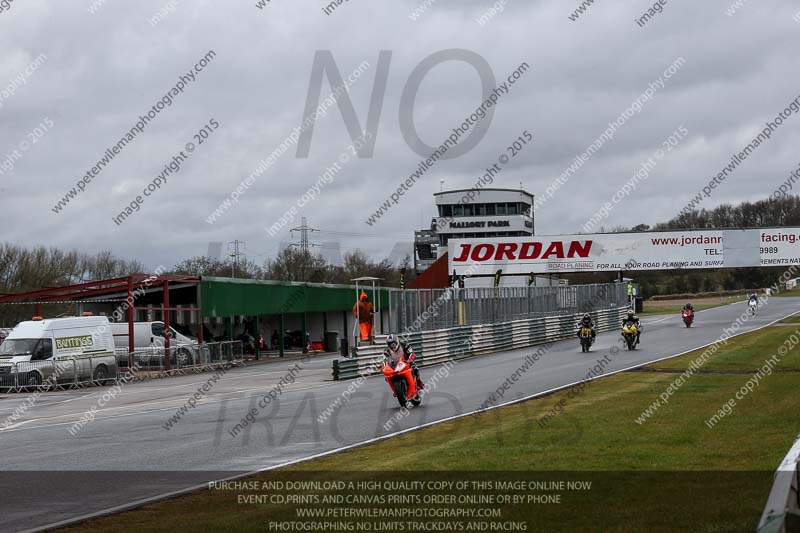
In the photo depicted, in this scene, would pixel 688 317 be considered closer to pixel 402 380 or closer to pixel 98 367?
pixel 98 367

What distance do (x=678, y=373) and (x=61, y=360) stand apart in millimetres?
20724

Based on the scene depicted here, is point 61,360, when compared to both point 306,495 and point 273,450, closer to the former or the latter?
point 273,450

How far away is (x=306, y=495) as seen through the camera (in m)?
9.27

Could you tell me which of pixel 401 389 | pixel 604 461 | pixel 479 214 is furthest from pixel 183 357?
pixel 479 214

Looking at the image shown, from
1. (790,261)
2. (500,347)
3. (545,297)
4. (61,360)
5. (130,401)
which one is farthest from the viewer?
(790,261)

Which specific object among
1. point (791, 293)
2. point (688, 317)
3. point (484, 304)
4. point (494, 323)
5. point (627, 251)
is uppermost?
point (627, 251)

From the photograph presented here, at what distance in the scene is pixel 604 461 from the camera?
10.5 m

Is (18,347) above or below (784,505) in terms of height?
above

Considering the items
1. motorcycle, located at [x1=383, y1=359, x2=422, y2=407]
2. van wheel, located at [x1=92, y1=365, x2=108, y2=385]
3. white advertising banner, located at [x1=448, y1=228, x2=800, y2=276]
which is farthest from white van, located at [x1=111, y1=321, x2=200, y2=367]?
motorcycle, located at [x1=383, y1=359, x2=422, y2=407]

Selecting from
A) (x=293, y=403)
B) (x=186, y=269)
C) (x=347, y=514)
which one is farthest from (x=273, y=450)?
(x=186, y=269)

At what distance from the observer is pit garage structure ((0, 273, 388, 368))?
39219mm

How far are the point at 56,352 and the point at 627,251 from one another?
1312 inches

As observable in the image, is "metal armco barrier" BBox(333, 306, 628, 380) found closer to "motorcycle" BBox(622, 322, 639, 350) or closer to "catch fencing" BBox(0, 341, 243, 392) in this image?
"motorcycle" BBox(622, 322, 639, 350)

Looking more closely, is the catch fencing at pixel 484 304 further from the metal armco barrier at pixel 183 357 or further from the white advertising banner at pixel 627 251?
the metal armco barrier at pixel 183 357
